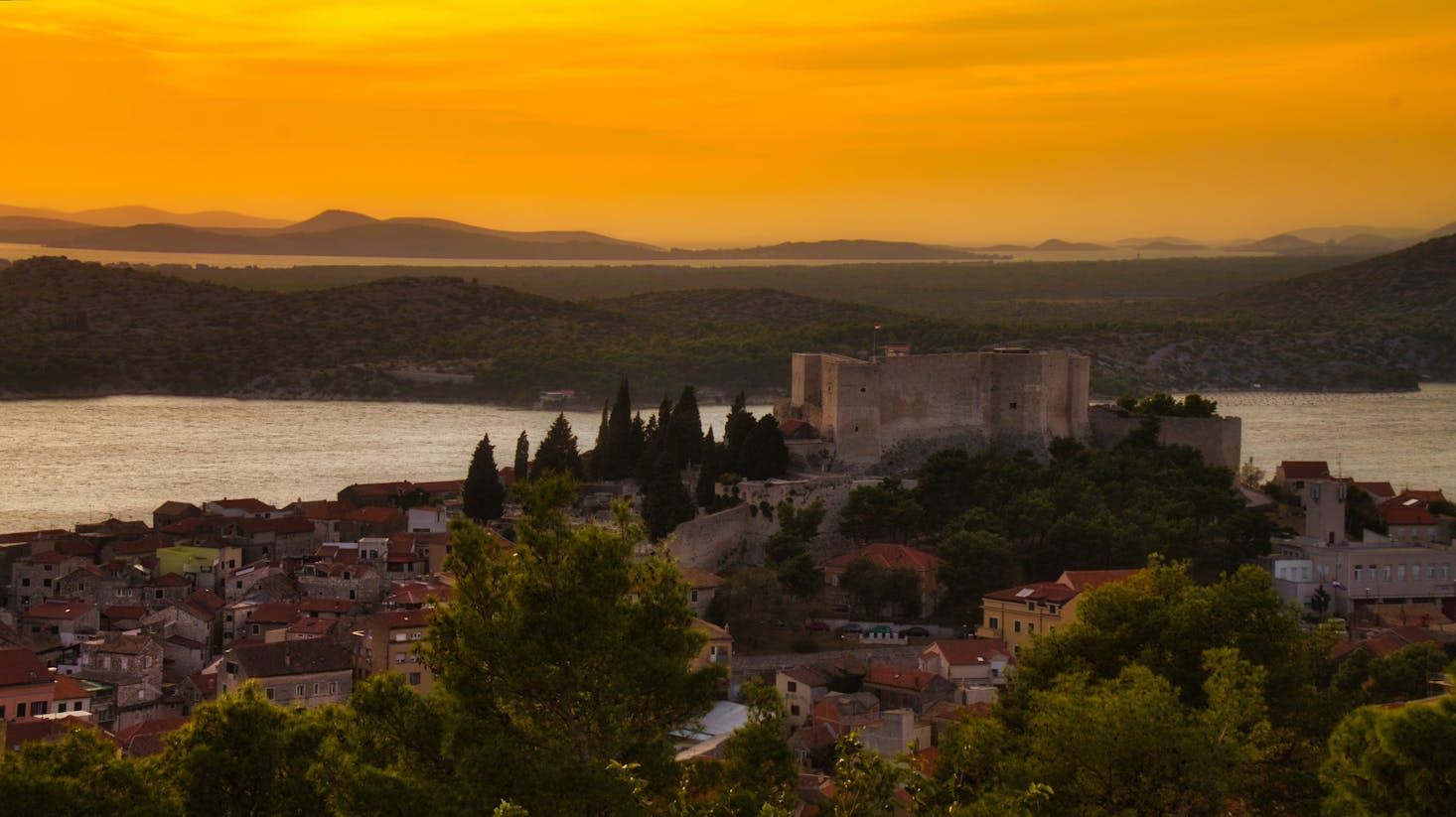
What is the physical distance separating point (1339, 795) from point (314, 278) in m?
108

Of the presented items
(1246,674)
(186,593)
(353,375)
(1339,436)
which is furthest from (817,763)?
(353,375)

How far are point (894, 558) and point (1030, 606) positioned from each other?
205 cm

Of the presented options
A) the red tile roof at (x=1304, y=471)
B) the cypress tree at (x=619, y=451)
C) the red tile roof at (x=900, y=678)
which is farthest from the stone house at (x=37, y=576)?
the red tile roof at (x=1304, y=471)

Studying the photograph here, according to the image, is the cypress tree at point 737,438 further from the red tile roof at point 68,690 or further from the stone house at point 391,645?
the red tile roof at point 68,690

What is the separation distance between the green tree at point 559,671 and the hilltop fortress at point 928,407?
13943mm

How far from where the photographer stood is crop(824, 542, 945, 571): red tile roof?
66.1 feet

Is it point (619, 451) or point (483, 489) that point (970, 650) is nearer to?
point (619, 451)

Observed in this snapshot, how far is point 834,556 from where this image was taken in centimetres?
2142

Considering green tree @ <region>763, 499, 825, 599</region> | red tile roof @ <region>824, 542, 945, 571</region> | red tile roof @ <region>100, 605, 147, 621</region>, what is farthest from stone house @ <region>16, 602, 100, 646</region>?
red tile roof @ <region>824, 542, 945, 571</region>

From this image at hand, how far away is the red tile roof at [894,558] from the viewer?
66.1 ft

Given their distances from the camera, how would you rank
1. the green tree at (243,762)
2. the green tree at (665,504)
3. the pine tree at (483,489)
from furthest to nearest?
the pine tree at (483,489) < the green tree at (665,504) < the green tree at (243,762)

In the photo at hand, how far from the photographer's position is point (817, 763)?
15102 mm

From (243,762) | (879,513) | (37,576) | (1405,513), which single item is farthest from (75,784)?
(1405,513)

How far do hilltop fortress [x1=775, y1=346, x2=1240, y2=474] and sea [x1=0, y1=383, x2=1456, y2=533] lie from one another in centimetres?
1186
